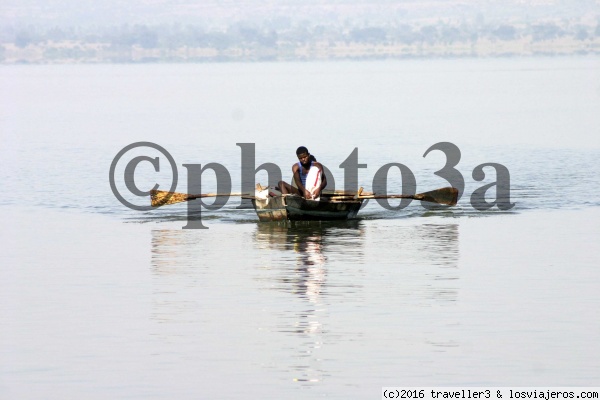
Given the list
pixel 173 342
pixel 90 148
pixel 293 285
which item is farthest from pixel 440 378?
pixel 90 148

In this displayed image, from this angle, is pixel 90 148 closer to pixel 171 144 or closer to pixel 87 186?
pixel 171 144

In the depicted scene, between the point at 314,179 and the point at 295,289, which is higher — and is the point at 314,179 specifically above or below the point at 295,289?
above

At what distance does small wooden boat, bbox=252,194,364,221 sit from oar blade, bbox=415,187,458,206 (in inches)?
87.0

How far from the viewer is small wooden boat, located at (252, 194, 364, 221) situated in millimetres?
32969

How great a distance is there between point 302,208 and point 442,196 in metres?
4.65

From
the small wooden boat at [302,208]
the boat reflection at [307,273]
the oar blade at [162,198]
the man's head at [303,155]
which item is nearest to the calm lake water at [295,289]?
the boat reflection at [307,273]

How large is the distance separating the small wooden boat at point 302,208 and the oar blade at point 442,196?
221cm

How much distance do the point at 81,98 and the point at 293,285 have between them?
10284cm

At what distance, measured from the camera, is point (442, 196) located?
36.2 meters

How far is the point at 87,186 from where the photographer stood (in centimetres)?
4650

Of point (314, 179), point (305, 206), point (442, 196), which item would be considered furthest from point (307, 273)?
point (442, 196)

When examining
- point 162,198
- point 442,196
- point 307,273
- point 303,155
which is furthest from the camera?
point 162,198

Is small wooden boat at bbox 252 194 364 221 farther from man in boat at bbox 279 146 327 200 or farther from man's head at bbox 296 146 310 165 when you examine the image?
man's head at bbox 296 146 310 165

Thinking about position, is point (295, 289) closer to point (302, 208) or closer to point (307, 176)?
point (302, 208)
